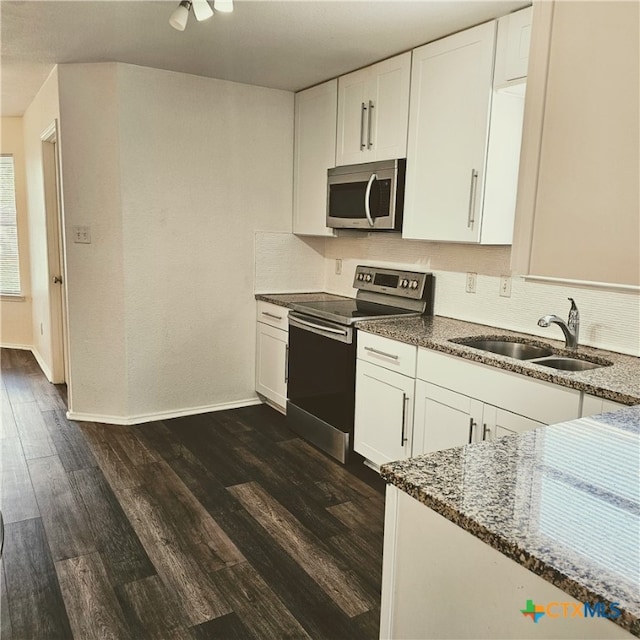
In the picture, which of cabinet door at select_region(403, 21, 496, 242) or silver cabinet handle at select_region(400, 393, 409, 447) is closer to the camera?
cabinet door at select_region(403, 21, 496, 242)

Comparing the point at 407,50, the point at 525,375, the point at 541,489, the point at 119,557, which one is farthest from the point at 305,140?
the point at 541,489

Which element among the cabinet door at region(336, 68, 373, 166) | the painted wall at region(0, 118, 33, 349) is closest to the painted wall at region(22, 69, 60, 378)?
the painted wall at region(0, 118, 33, 349)

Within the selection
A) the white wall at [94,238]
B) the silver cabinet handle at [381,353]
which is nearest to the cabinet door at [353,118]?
the silver cabinet handle at [381,353]

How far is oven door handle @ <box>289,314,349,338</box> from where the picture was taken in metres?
3.26

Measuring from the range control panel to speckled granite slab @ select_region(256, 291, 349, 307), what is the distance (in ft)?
0.96

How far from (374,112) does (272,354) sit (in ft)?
5.87

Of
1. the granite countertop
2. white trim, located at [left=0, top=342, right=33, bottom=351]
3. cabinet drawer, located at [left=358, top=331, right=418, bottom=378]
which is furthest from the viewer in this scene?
white trim, located at [left=0, top=342, right=33, bottom=351]

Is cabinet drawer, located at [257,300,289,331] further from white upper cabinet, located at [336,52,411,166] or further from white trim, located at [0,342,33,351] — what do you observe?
white trim, located at [0,342,33,351]

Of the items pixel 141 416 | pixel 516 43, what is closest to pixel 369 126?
pixel 516 43

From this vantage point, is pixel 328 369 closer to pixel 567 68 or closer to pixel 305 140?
pixel 305 140

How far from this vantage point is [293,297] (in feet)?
13.8

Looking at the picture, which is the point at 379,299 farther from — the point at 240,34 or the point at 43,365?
the point at 43,365

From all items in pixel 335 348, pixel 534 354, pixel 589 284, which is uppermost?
pixel 589 284

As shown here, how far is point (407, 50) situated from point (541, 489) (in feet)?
9.08
